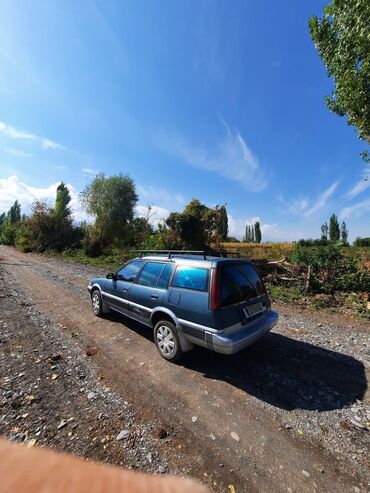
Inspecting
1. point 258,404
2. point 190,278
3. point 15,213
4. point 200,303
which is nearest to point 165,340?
point 200,303

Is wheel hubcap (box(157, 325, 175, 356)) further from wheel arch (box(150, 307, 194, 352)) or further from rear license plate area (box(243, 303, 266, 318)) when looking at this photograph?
rear license plate area (box(243, 303, 266, 318))

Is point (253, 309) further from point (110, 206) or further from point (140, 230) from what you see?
point (110, 206)

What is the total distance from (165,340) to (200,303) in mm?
1181

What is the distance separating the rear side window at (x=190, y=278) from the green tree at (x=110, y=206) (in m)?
21.6

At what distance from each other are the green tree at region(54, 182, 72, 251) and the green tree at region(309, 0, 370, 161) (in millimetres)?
29901

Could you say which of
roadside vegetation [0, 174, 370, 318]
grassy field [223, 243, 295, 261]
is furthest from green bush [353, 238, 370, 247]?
grassy field [223, 243, 295, 261]

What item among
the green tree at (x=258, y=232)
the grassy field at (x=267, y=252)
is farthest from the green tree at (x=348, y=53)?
the green tree at (x=258, y=232)

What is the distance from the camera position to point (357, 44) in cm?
806

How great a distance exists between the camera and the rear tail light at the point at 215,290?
11.9 feet

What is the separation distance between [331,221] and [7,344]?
2516 inches

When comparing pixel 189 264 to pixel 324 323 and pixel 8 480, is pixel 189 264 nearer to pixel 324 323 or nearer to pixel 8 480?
pixel 8 480

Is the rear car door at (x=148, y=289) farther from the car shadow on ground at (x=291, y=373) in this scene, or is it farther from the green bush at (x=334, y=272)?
the green bush at (x=334, y=272)

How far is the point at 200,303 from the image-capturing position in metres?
3.78

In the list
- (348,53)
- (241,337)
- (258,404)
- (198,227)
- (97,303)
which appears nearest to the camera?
(258,404)
